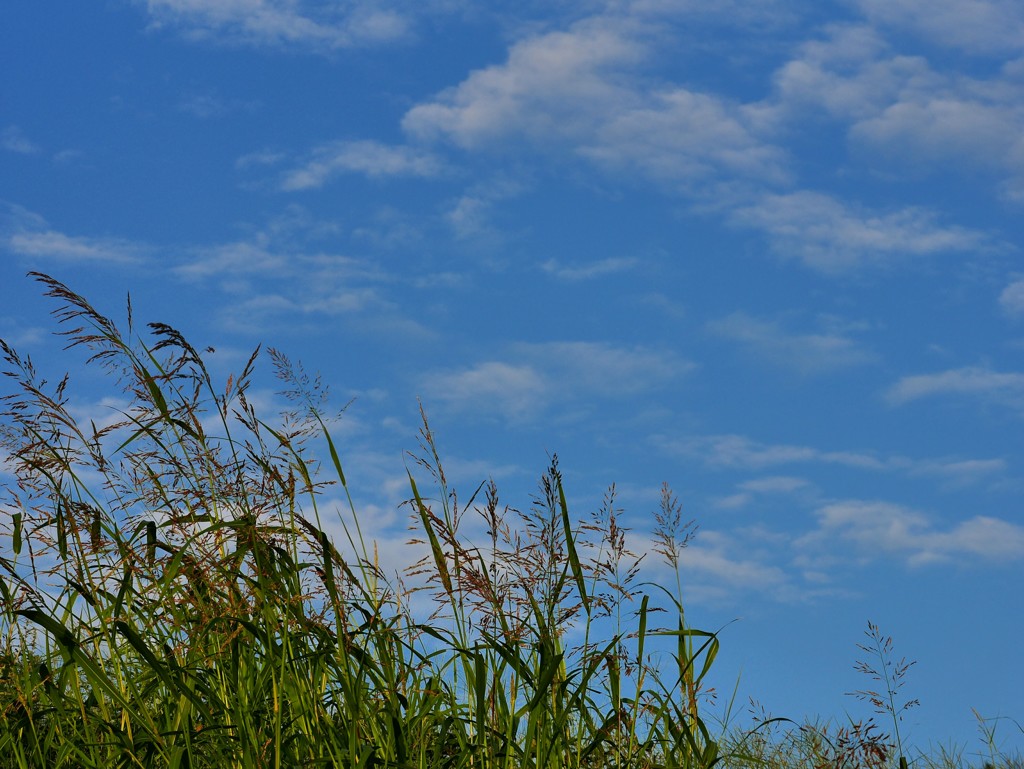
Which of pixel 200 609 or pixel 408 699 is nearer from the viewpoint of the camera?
pixel 200 609

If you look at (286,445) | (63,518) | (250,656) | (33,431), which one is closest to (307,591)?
A: (250,656)

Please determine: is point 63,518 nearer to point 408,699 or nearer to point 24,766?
point 24,766

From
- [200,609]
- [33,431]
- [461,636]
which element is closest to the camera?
[200,609]

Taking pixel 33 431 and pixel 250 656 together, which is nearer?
pixel 250 656

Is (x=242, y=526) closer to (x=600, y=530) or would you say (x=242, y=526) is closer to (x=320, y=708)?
(x=320, y=708)

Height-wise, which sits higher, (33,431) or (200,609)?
(33,431)

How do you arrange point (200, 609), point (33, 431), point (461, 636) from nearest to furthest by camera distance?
point (200, 609), point (461, 636), point (33, 431)

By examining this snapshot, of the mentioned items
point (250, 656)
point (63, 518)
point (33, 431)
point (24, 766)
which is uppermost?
point (33, 431)

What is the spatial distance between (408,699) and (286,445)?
1036 millimetres

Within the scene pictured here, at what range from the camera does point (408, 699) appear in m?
3.63

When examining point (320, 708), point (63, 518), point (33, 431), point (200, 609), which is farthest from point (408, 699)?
point (33, 431)

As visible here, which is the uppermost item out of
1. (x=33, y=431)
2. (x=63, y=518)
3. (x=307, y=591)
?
(x=33, y=431)

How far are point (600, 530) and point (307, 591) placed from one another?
1.09 metres

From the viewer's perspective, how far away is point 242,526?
3299 mm
